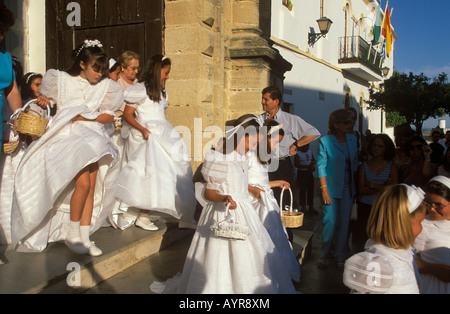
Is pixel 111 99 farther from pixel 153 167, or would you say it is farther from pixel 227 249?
pixel 227 249

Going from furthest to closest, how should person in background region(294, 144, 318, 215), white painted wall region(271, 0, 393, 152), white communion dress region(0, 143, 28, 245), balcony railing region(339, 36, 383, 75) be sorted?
1. balcony railing region(339, 36, 383, 75)
2. white painted wall region(271, 0, 393, 152)
3. person in background region(294, 144, 318, 215)
4. white communion dress region(0, 143, 28, 245)

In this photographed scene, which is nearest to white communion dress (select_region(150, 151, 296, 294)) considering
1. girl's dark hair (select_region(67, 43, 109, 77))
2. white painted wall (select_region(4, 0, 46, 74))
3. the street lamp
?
girl's dark hair (select_region(67, 43, 109, 77))

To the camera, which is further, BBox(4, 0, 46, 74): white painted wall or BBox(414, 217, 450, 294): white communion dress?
BBox(4, 0, 46, 74): white painted wall

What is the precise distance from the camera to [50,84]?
3.35 meters

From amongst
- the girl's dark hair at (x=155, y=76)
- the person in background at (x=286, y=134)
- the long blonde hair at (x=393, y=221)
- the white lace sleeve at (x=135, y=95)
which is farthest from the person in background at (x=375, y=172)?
the white lace sleeve at (x=135, y=95)

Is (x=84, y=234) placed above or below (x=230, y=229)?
below

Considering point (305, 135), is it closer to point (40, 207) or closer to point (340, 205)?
point (340, 205)

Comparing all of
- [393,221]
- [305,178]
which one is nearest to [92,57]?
[393,221]

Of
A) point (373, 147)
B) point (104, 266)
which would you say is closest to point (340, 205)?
point (373, 147)

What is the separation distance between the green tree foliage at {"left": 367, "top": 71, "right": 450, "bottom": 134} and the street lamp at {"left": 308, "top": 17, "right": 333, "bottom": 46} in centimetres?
716

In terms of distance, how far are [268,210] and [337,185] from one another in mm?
1030

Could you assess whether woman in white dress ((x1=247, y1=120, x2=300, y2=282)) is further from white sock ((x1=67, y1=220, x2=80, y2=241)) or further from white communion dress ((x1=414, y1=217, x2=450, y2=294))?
white sock ((x1=67, y1=220, x2=80, y2=241))

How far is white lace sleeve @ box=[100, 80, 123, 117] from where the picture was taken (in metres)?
3.54

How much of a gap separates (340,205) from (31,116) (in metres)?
3.04
